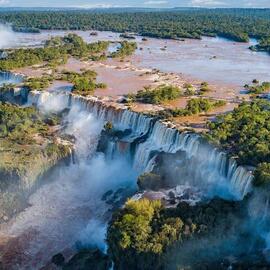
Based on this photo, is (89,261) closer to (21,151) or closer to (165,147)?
(165,147)

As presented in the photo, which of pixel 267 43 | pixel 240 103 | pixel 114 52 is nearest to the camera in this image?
pixel 240 103

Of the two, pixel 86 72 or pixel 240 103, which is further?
pixel 86 72

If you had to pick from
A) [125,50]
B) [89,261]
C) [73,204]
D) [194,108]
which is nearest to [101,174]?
[73,204]

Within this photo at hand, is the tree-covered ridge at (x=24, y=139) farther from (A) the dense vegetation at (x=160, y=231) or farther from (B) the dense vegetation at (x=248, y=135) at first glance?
(B) the dense vegetation at (x=248, y=135)

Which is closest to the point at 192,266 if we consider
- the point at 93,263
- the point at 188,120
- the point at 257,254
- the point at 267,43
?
the point at 257,254

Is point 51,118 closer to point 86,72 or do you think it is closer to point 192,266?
point 86,72

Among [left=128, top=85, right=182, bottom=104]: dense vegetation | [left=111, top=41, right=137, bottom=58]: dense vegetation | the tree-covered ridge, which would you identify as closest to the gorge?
the tree-covered ridge

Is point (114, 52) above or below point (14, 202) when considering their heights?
above

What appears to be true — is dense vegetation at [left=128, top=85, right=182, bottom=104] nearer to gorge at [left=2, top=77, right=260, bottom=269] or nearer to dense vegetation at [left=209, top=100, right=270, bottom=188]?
gorge at [left=2, top=77, right=260, bottom=269]
